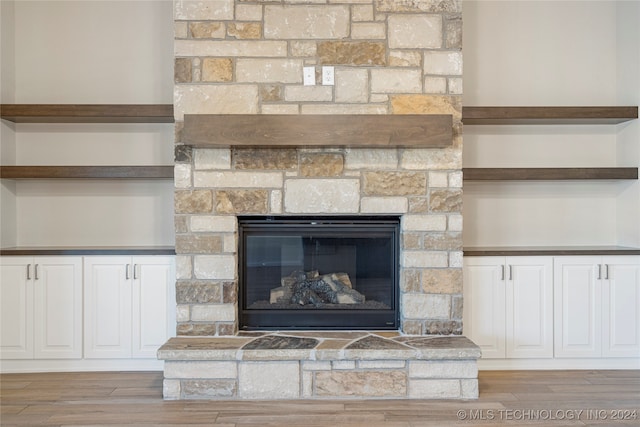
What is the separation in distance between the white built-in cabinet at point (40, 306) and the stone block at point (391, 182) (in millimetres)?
1892

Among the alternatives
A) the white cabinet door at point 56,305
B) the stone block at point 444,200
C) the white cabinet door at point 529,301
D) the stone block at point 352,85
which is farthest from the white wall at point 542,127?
the white cabinet door at point 56,305

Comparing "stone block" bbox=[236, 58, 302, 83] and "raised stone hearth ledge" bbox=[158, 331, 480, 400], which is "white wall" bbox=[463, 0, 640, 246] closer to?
"raised stone hearth ledge" bbox=[158, 331, 480, 400]

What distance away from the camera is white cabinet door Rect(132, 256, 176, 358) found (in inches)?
116

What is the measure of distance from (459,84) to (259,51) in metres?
1.21

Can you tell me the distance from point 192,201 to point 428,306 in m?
1.55

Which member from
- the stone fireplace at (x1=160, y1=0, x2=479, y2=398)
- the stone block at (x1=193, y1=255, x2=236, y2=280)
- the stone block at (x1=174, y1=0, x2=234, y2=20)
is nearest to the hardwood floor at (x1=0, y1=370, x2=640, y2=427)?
the stone fireplace at (x1=160, y1=0, x2=479, y2=398)

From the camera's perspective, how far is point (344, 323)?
290 cm

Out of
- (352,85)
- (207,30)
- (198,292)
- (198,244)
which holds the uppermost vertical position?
(207,30)

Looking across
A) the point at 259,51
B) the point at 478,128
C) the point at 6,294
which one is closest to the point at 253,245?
the point at 259,51

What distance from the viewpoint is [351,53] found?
274 cm

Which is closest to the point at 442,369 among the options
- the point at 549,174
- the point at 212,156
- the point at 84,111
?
the point at 549,174

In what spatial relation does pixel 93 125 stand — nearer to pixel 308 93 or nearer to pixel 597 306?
pixel 308 93

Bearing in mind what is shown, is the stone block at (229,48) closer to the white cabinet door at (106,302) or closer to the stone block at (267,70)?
the stone block at (267,70)

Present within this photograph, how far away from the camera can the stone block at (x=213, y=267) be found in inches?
109
